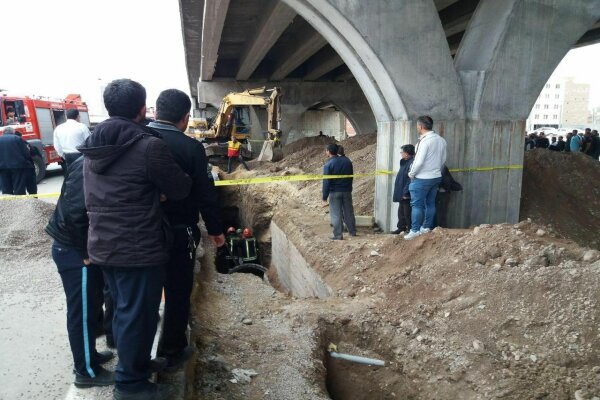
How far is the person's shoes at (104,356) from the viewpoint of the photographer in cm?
309

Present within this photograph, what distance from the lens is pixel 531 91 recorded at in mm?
7699

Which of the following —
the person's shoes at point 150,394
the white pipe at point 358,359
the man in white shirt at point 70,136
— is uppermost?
the man in white shirt at point 70,136

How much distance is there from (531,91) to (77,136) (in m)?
7.78

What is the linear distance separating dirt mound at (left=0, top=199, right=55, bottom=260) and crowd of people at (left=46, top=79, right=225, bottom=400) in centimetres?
363

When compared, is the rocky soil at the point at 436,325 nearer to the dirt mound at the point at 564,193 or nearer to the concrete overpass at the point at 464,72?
the concrete overpass at the point at 464,72

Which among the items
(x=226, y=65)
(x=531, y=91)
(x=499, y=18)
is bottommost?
(x=531, y=91)

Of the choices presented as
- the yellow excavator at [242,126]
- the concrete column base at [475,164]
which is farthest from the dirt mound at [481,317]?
the yellow excavator at [242,126]

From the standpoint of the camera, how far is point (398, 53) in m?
7.18

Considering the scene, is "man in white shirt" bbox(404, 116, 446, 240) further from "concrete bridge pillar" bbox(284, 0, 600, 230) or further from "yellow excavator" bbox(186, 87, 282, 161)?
"yellow excavator" bbox(186, 87, 282, 161)

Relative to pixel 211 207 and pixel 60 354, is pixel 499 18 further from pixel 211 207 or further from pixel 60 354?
pixel 60 354

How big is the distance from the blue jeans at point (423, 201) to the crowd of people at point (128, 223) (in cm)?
439

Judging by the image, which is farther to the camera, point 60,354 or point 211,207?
point 60,354

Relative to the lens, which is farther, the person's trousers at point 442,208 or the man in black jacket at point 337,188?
the person's trousers at point 442,208

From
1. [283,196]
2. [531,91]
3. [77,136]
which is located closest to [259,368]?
[77,136]
